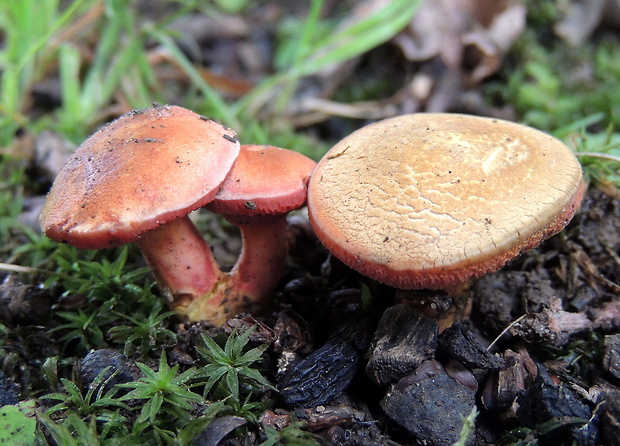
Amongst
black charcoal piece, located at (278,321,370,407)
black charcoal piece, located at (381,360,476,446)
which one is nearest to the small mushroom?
black charcoal piece, located at (278,321,370,407)

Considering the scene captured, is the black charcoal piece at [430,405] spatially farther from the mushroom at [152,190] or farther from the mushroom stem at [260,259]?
the mushroom at [152,190]

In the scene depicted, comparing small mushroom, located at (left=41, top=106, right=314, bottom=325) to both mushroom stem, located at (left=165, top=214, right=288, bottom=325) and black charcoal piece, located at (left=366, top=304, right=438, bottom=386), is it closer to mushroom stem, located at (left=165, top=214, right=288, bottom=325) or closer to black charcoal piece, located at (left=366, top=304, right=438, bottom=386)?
mushroom stem, located at (left=165, top=214, right=288, bottom=325)

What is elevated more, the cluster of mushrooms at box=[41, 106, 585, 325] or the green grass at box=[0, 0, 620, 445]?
the cluster of mushrooms at box=[41, 106, 585, 325]

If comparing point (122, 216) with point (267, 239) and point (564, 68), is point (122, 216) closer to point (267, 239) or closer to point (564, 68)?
point (267, 239)

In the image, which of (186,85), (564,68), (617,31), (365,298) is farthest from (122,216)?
(617,31)

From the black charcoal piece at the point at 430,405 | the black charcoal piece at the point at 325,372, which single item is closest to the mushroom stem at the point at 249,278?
the black charcoal piece at the point at 325,372

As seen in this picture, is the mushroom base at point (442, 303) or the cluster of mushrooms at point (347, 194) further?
the mushroom base at point (442, 303)
